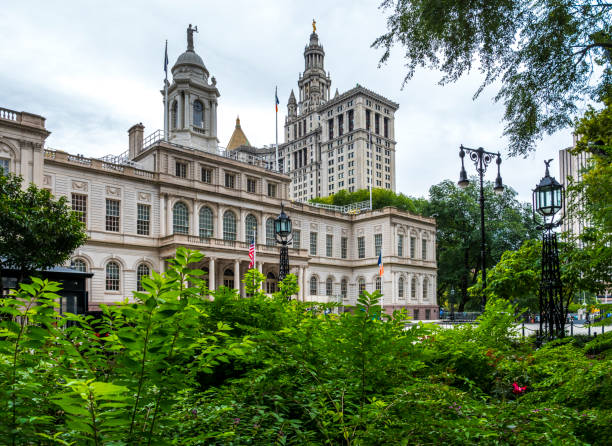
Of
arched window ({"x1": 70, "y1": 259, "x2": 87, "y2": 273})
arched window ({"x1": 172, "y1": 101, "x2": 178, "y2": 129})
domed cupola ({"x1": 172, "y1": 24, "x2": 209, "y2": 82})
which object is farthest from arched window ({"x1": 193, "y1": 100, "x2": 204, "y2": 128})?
arched window ({"x1": 70, "y1": 259, "x2": 87, "y2": 273})

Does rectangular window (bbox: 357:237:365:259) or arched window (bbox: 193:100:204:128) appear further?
rectangular window (bbox: 357:237:365:259)

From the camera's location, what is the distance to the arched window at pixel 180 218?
42125 millimetres

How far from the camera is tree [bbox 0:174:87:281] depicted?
1944cm

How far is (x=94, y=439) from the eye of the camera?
2230 mm

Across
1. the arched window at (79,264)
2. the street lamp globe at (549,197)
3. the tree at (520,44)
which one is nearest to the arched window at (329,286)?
the arched window at (79,264)

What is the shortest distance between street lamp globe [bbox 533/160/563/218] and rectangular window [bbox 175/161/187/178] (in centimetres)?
3508

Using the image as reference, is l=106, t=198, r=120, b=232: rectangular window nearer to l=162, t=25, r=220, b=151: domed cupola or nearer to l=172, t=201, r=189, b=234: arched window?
l=172, t=201, r=189, b=234: arched window

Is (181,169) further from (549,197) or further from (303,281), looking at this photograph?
(549,197)

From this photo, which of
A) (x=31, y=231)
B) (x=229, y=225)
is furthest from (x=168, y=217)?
(x=31, y=231)

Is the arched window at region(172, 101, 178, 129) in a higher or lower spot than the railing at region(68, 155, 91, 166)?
higher

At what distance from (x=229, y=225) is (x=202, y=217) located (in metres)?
3.10

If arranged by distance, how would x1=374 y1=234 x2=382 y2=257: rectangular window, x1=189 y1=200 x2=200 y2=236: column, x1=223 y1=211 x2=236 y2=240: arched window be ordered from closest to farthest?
x1=189 y1=200 x2=200 y2=236: column
x1=223 y1=211 x2=236 y2=240: arched window
x1=374 y1=234 x2=382 y2=257: rectangular window

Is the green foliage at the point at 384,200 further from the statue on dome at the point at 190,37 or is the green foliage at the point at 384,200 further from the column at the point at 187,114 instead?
the statue on dome at the point at 190,37

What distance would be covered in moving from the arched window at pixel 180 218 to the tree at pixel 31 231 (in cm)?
2033
